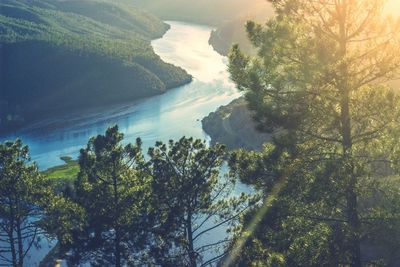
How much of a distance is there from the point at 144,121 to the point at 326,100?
105m

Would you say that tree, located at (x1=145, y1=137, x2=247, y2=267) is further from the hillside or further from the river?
the river

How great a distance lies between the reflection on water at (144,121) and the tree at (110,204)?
6605 centimetres

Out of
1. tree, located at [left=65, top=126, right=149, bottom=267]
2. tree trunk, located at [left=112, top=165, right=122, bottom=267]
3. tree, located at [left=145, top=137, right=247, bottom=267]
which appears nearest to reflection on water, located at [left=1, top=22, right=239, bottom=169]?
tree, located at [left=65, top=126, right=149, bottom=267]

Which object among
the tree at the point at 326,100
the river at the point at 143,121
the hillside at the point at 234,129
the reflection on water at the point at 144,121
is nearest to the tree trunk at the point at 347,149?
the tree at the point at 326,100

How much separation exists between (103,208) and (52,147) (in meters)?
82.1

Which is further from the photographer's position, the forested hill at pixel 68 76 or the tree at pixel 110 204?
the forested hill at pixel 68 76

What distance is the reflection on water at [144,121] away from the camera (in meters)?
109

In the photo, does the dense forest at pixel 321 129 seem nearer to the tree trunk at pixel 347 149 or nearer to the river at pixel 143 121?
→ the tree trunk at pixel 347 149

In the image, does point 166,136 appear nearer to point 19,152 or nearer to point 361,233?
point 19,152

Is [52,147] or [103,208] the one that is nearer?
[103,208]

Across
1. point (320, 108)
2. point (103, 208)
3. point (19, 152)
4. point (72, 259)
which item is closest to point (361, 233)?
point (320, 108)

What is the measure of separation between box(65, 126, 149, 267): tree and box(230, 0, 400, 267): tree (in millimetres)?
12065

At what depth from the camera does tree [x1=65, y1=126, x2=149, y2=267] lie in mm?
33688

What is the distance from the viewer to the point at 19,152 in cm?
3628
